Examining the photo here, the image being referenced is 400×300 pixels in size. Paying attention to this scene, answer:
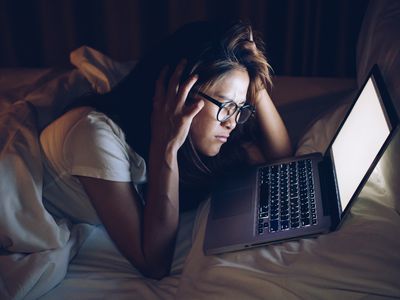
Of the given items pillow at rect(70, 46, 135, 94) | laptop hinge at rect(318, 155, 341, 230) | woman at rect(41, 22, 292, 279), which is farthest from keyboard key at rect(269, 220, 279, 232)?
pillow at rect(70, 46, 135, 94)

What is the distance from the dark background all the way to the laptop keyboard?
0.83 metres

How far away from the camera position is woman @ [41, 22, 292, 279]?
3.79 feet

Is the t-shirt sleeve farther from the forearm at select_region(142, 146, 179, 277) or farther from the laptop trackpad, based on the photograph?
the laptop trackpad

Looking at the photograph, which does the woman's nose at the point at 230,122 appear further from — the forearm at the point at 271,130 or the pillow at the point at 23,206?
the pillow at the point at 23,206

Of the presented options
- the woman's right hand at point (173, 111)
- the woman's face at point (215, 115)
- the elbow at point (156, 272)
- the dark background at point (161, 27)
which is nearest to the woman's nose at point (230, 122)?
the woman's face at point (215, 115)

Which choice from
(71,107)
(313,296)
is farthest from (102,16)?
(313,296)

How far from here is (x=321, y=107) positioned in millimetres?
1618

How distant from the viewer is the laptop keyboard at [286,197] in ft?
3.69

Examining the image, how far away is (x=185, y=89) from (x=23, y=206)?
0.48 metres

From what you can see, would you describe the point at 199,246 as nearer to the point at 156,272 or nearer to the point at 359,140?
the point at 156,272

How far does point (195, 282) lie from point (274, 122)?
68 cm

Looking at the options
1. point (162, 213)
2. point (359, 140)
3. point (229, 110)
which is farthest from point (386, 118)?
point (162, 213)

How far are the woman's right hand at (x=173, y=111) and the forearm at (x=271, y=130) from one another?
0.36 m

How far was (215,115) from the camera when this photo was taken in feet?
4.09
